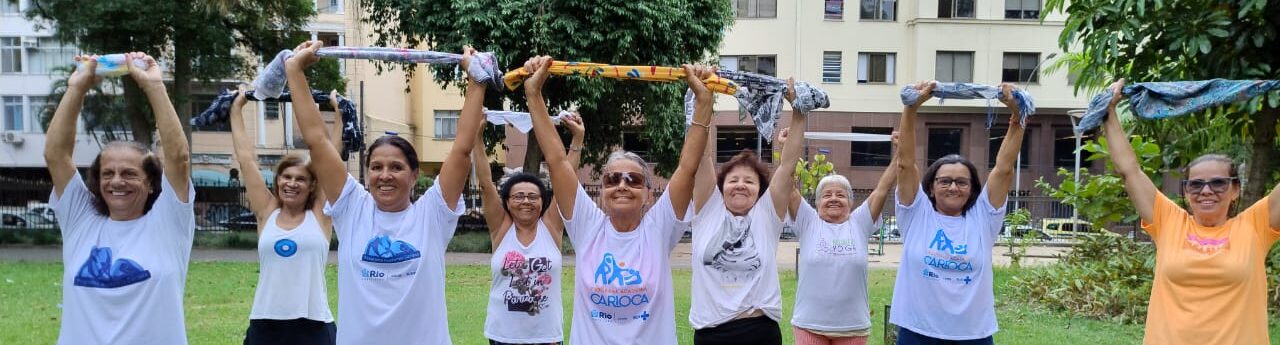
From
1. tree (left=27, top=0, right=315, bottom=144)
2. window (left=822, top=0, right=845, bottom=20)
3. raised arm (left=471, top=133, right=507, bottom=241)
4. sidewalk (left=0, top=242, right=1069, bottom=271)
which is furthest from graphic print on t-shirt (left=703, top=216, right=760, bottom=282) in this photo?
window (left=822, top=0, right=845, bottom=20)

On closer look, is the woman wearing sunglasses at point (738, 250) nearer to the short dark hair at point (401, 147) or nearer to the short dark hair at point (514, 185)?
the short dark hair at point (514, 185)

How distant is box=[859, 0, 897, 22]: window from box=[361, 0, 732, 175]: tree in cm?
1287

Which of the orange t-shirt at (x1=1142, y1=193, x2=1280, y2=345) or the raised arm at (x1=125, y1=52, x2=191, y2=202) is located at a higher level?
the raised arm at (x1=125, y1=52, x2=191, y2=202)

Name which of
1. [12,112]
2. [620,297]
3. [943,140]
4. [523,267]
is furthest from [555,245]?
[12,112]

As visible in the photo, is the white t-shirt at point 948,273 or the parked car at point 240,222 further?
the parked car at point 240,222

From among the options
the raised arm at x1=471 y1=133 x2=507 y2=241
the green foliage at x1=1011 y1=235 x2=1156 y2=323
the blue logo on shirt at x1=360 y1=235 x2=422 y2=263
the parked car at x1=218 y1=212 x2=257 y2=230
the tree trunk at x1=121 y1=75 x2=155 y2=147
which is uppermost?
the tree trunk at x1=121 y1=75 x2=155 y2=147

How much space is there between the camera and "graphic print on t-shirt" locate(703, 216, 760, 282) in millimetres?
4238

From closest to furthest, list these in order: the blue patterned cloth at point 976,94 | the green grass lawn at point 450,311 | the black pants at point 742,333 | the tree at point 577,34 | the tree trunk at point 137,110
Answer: the black pants at point 742,333 → the blue patterned cloth at point 976,94 → the green grass lawn at point 450,311 → the tree at point 577,34 → the tree trunk at point 137,110

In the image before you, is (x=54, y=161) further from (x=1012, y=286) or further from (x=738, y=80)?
(x=1012, y=286)

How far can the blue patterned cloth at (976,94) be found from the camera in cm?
438

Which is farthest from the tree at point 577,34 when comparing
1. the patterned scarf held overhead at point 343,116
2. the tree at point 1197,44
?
the tree at point 1197,44

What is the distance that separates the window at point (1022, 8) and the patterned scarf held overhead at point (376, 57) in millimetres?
27834

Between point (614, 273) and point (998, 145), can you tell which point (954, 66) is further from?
point (614, 273)

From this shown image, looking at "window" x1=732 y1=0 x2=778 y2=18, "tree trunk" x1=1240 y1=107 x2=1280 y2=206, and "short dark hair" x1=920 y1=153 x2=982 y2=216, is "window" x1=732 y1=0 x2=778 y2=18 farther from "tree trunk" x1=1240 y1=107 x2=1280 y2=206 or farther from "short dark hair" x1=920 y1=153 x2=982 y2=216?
"short dark hair" x1=920 y1=153 x2=982 y2=216
